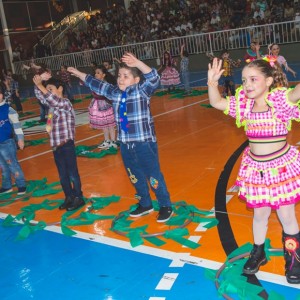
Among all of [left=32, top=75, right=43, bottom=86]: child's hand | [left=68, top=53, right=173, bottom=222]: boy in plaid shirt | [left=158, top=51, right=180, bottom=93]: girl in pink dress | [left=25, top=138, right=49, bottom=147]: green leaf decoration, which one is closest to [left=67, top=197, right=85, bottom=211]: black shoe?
[left=68, top=53, right=173, bottom=222]: boy in plaid shirt

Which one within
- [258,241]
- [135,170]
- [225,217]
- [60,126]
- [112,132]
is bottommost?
[225,217]

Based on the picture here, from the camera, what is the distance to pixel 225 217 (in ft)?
14.3

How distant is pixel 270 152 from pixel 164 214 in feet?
5.59

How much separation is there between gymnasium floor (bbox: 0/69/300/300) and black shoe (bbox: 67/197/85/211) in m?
0.08

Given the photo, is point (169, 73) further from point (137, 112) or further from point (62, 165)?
point (137, 112)

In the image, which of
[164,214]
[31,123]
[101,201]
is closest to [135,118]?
[164,214]

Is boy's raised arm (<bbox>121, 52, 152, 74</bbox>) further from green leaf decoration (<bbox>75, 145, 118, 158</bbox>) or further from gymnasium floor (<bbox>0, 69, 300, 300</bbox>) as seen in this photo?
green leaf decoration (<bbox>75, 145, 118, 158</bbox>)

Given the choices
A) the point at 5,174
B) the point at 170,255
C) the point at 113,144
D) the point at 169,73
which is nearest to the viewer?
the point at 170,255

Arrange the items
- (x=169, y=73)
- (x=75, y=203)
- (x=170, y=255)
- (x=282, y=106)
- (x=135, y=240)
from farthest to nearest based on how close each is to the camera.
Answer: (x=169, y=73) < (x=75, y=203) < (x=135, y=240) < (x=170, y=255) < (x=282, y=106)

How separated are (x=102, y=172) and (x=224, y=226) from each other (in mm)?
2878

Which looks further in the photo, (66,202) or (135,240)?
(66,202)

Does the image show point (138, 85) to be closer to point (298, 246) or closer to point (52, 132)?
point (52, 132)

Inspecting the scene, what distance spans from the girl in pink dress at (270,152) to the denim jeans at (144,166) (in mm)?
1258

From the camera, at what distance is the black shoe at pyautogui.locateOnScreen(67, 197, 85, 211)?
16.7 feet
